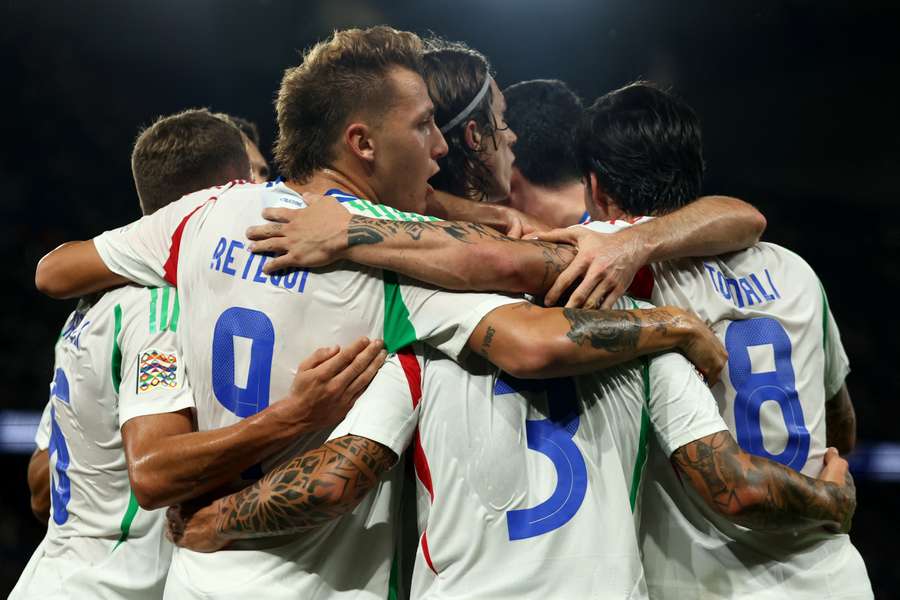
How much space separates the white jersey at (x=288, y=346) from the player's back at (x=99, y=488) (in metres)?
0.43

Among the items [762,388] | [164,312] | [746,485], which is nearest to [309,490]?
[164,312]

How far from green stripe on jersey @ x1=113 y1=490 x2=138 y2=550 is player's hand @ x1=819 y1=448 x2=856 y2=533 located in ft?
6.71

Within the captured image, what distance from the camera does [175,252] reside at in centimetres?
263

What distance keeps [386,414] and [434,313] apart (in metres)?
0.28

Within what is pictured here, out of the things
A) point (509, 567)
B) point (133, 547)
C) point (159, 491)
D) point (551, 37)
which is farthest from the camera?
point (551, 37)

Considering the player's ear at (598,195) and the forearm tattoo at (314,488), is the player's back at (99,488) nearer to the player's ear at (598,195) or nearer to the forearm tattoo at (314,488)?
the forearm tattoo at (314,488)

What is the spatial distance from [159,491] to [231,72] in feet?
25.4

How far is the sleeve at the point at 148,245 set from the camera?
2.68 meters

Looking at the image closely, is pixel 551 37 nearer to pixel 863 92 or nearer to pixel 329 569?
pixel 863 92

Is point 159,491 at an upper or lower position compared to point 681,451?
lower

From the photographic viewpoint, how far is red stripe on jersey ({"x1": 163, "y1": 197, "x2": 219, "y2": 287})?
8.58 feet

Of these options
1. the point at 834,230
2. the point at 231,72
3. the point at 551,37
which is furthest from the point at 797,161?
the point at 231,72

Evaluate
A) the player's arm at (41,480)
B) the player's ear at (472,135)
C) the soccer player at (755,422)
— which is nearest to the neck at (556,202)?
the player's ear at (472,135)

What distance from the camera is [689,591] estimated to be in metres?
2.60
